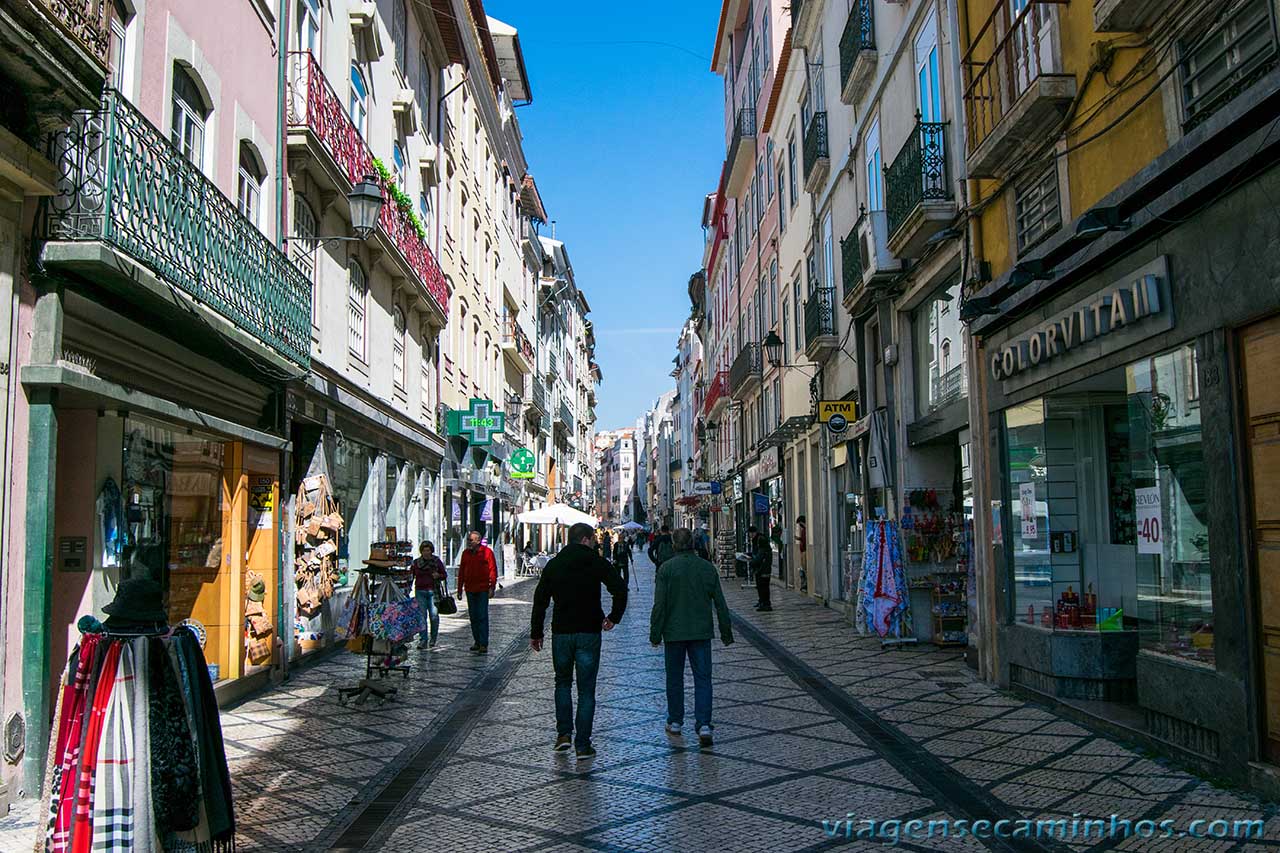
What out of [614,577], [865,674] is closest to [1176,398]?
[614,577]

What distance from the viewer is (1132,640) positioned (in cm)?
913

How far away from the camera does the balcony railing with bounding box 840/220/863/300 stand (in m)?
16.4

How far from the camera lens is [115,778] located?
446cm

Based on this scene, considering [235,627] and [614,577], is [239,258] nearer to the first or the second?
[235,627]

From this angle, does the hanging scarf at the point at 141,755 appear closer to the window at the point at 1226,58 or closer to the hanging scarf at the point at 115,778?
the hanging scarf at the point at 115,778

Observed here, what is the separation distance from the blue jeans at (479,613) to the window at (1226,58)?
10288 mm

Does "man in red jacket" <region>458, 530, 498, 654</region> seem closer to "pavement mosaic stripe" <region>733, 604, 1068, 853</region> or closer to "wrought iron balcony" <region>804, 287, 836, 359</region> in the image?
"pavement mosaic stripe" <region>733, 604, 1068, 853</region>

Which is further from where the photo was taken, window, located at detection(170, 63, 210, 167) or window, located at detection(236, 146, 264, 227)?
window, located at detection(236, 146, 264, 227)

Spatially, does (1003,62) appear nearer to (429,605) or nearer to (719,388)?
(429,605)

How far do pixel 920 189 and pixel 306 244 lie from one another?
315 inches

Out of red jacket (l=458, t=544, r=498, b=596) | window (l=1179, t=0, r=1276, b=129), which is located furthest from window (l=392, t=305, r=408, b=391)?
window (l=1179, t=0, r=1276, b=129)

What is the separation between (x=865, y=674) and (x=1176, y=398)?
17.9 feet

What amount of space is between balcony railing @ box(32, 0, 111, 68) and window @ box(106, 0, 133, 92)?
1.25 m

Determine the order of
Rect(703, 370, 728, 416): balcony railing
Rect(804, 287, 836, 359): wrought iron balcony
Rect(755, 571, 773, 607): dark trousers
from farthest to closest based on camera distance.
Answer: Rect(703, 370, 728, 416): balcony railing, Rect(755, 571, 773, 607): dark trousers, Rect(804, 287, 836, 359): wrought iron balcony
